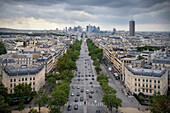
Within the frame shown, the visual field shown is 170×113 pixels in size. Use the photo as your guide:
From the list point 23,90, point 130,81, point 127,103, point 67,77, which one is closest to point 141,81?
point 130,81

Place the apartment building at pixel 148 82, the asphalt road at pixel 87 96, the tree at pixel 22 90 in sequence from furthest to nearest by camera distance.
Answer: the apartment building at pixel 148 82, the tree at pixel 22 90, the asphalt road at pixel 87 96

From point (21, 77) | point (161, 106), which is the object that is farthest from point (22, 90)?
point (161, 106)

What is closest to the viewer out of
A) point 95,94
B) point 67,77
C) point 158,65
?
point 95,94

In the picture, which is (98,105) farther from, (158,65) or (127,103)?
(158,65)

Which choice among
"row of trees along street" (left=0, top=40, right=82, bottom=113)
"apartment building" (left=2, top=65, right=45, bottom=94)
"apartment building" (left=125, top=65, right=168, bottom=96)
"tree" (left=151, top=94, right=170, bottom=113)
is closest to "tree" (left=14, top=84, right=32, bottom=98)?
"row of trees along street" (left=0, top=40, right=82, bottom=113)

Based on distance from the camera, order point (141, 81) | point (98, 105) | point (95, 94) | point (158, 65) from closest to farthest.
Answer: point (98, 105) → point (141, 81) → point (95, 94) → point (158, 65)

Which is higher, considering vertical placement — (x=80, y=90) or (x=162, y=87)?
(x=162, y=87)

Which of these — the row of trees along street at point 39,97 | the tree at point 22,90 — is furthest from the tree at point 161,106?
the tree at point 22,90

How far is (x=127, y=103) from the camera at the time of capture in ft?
192

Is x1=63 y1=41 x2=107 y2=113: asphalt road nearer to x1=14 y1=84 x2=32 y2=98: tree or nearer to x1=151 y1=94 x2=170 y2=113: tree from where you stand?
x1=14 y1=84 x2=32 y2=98: tree

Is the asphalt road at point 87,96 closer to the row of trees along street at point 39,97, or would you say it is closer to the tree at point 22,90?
the row of trees along street at point 39,97

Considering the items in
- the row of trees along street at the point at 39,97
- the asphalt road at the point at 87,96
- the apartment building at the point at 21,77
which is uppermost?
the apartment building at the point at 21,77

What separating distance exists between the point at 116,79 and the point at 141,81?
26.1 metres

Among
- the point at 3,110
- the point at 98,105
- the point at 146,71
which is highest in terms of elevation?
the point at 146,71
